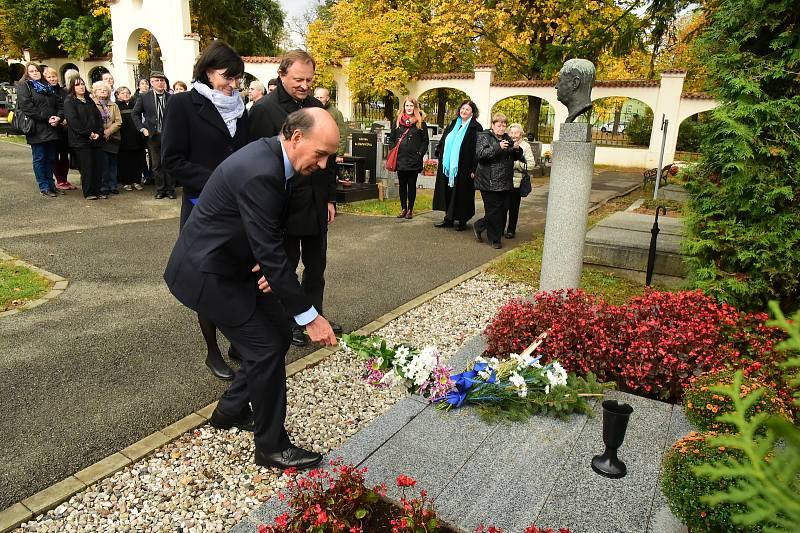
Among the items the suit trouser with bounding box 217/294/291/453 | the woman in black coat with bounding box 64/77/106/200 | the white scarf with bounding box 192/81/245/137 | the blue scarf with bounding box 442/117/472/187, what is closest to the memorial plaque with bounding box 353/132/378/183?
the blue scarf with bounding box 442/117/472/187

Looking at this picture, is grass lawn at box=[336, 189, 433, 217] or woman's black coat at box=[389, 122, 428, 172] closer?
woman's black coat at box=[389, 122, 428, 172]

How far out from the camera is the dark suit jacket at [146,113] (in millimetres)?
10141

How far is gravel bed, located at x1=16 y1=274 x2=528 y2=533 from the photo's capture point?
8.87 feet

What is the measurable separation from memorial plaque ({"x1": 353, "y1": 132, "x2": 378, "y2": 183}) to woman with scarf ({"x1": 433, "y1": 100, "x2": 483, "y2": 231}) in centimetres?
298

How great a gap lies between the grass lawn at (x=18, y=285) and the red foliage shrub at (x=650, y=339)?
4.43m

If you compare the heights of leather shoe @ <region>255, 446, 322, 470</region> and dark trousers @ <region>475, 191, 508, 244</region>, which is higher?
dark trousers @ <region>475, 191, 508, 244</region>

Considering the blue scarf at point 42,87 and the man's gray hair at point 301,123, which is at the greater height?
the blue scarf at point 42,87

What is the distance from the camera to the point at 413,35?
24750mm


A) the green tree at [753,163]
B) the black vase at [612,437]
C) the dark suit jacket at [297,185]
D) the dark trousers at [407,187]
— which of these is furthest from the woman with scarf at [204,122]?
the dark trousers at [407,187]

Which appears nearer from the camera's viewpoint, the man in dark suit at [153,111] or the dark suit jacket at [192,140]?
the dark suit jacket at [192,140]

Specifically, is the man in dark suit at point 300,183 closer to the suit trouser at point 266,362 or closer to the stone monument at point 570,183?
the suit trouser at point 266,362

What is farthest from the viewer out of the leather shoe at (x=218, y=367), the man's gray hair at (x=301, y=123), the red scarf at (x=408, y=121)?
the red scarf at (x=408, y=121)

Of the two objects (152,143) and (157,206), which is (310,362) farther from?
(152,143)

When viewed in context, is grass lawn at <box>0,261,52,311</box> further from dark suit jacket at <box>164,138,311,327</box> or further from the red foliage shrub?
the red foliage shrub
